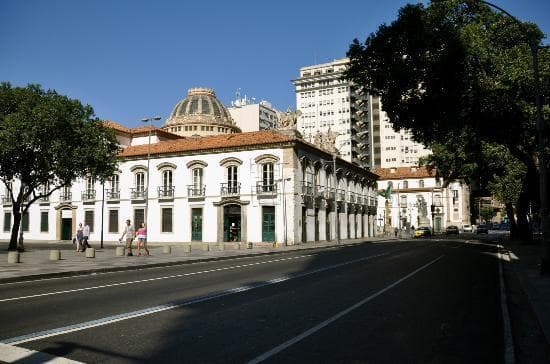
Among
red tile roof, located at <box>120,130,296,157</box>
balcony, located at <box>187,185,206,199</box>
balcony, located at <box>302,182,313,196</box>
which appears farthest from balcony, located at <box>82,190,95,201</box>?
balcony, located at <box>302,182,313,196</box>

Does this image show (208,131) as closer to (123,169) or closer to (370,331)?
(123,169)

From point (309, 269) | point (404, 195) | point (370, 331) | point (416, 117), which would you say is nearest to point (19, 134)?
point (309, 269)

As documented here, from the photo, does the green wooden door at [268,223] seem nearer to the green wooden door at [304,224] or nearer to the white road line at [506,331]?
the green wooden door at [304,224]

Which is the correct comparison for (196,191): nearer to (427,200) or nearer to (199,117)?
(199,117)

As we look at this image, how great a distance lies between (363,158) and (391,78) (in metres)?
99.2

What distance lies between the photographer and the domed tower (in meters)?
65.4

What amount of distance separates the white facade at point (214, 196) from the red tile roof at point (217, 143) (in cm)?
10

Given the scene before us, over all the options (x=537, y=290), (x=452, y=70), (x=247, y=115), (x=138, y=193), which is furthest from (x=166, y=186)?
(x=247, y=115)

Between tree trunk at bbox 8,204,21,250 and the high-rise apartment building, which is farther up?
the high-rise apartment building

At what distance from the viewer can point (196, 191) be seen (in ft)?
139

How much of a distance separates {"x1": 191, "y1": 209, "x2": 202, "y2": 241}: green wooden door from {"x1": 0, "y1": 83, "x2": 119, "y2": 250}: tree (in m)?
13.1

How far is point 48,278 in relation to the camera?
47.0ft

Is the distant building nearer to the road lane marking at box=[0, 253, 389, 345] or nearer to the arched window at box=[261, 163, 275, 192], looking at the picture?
the arched window at box=[261, 163, 275, 192]

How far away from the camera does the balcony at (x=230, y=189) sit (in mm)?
40906
